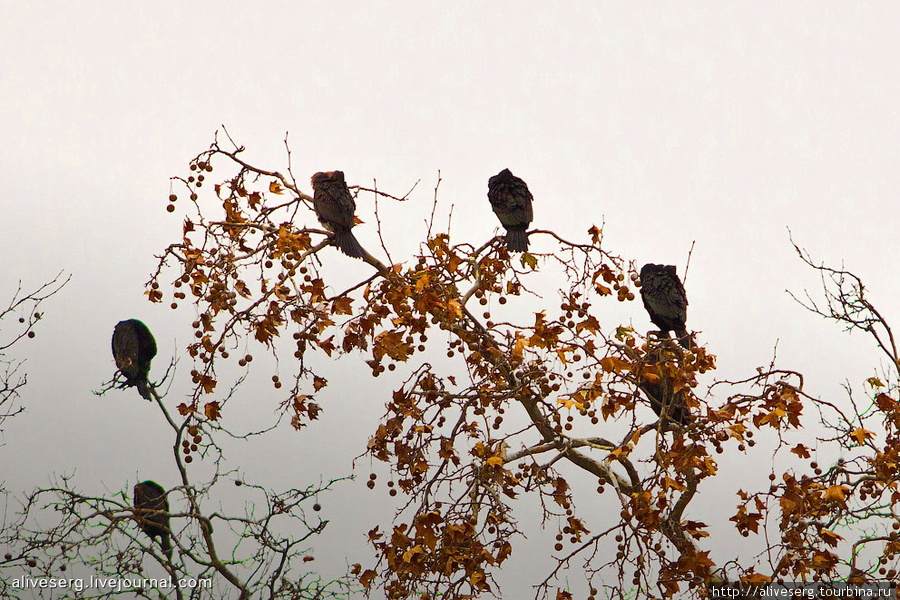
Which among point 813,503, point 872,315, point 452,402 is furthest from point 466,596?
point 872,315

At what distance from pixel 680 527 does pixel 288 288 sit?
182cm

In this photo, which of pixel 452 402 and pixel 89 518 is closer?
pixel 452 402

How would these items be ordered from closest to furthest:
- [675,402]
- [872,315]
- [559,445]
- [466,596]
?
[466,596] < [675,402] < [559,445] < [872,315]

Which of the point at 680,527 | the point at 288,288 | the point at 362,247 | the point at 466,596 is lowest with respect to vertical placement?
the point at 466,596

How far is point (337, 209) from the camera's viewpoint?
3.40 meters

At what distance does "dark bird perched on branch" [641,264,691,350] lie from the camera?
3.53 metres

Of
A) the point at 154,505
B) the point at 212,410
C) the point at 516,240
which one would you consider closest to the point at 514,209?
the point at 516,240

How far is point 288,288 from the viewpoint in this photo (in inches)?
119

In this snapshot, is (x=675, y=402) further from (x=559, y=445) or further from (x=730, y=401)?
(x=559, y=445)

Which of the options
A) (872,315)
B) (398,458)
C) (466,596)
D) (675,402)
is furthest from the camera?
(872,315)

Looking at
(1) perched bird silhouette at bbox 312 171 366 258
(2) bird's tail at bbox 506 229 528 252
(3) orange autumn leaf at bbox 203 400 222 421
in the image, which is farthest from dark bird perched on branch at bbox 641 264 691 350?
(3) orange autumn leaf at bbox 203 400 222 421

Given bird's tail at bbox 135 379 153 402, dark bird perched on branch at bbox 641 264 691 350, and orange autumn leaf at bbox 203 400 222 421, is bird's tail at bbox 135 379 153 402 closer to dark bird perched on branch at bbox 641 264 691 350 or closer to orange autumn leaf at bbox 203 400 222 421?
orange autumn leaf at bbox 203 400 222 421

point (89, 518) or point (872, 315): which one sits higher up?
point (872, 315)

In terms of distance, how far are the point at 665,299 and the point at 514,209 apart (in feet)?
2.67
